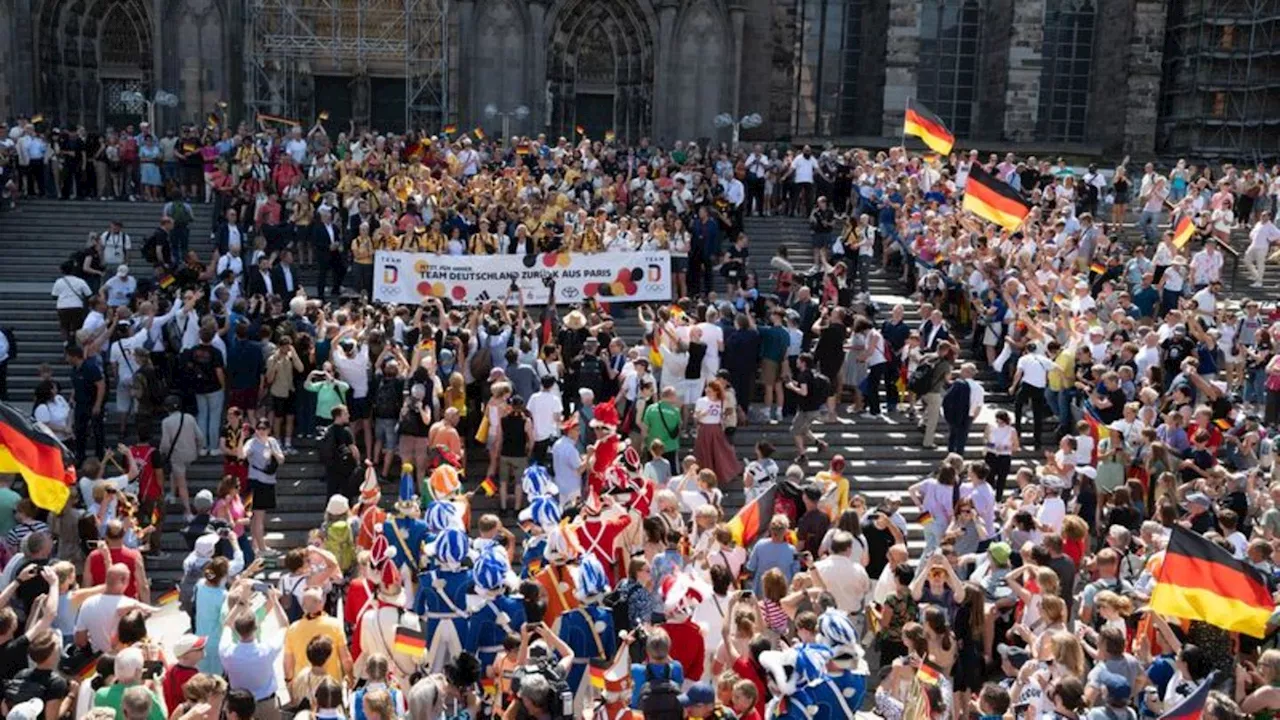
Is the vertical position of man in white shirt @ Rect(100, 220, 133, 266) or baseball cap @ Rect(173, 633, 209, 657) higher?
man in white shirt @ Rect(100, 220, 133, 266)

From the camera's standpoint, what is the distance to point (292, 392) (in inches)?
693

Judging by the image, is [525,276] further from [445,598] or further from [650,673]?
[650,673]

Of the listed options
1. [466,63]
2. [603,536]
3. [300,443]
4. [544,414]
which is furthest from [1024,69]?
[603,536]

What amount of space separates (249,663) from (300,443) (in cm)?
912

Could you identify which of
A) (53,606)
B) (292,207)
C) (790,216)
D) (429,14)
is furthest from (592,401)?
(429,14)

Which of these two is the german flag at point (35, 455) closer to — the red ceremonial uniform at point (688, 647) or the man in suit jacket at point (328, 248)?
the red ceremonial uniform at point (688, 647)

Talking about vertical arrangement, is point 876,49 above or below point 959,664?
above

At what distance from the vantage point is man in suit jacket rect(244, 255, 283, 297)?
20.6 meters

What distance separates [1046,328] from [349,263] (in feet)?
38.4

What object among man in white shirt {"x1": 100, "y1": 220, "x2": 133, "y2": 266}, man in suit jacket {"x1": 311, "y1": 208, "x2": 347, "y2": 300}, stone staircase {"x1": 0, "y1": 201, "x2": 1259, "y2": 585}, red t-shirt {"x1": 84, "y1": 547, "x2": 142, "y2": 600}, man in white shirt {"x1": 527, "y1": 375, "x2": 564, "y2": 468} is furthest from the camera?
man in white shirt {"x1": 100, "y1": 220, "x2": 133, "y2": 266}

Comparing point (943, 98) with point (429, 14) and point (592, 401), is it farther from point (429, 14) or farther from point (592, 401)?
point (592, 401)

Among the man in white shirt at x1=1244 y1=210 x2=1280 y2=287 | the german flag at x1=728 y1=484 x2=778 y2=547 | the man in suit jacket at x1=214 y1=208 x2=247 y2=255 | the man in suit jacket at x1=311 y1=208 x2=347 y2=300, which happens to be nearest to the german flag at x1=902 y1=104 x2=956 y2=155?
the man in white shirt at x1=1244 y1=210 x2=1280 y2=287

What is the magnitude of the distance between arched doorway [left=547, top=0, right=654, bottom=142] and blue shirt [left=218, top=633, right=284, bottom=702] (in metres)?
30.7

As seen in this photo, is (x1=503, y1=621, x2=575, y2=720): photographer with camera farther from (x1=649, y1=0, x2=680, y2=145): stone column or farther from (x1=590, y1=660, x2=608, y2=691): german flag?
(x1=649, y1=0, x2=680, y2=145): stone column
